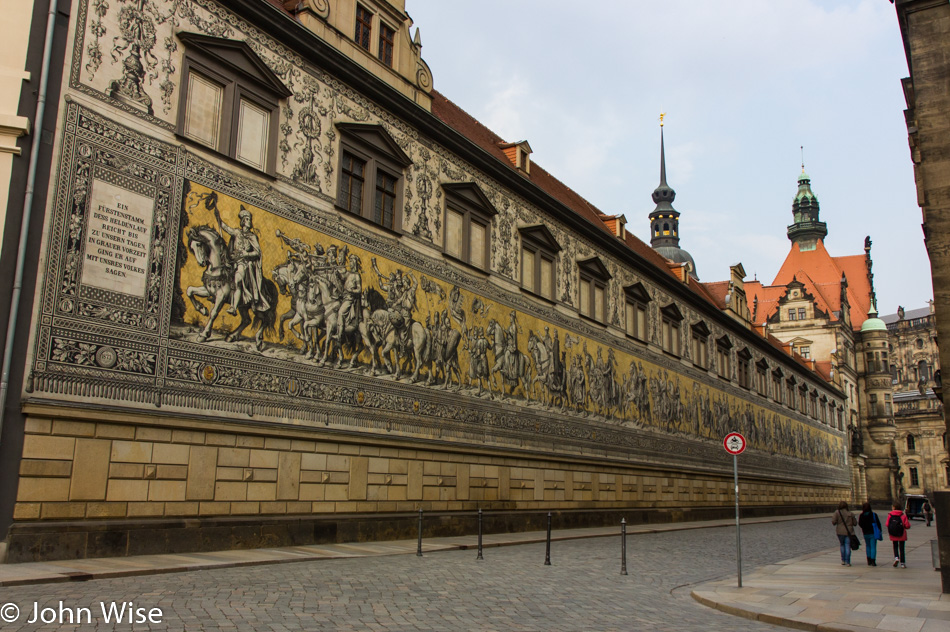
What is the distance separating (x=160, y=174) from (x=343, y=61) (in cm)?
583

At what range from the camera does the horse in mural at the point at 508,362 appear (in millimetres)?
22344

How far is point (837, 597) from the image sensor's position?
10789mm

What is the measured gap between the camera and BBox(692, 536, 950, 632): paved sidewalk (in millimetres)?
8805

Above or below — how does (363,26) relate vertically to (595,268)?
above

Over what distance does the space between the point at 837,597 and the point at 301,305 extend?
10.7 metres

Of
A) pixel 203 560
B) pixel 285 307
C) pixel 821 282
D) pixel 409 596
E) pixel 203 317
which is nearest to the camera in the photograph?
pixel 409 596

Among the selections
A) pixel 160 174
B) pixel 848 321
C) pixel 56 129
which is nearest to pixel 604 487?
pixel 160 174

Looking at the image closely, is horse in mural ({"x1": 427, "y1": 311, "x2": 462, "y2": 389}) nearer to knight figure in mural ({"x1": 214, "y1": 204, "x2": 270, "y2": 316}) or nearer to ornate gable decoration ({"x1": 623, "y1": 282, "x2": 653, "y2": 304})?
knight figure in mural ({"x1": 214, "y1": 204, "x2": 270, "y2": 316})

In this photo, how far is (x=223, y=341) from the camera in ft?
46.5

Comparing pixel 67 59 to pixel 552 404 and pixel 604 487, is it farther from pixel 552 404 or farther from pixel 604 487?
pixel 604 487

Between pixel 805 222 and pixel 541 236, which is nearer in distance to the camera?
pixel 541 236

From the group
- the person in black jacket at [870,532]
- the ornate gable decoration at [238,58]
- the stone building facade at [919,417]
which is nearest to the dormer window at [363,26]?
the ornate gable decoration at [238,58]

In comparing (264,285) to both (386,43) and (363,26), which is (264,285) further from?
(386,43)

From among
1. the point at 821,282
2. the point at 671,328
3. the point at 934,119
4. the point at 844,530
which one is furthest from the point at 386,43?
the point at 821,282
